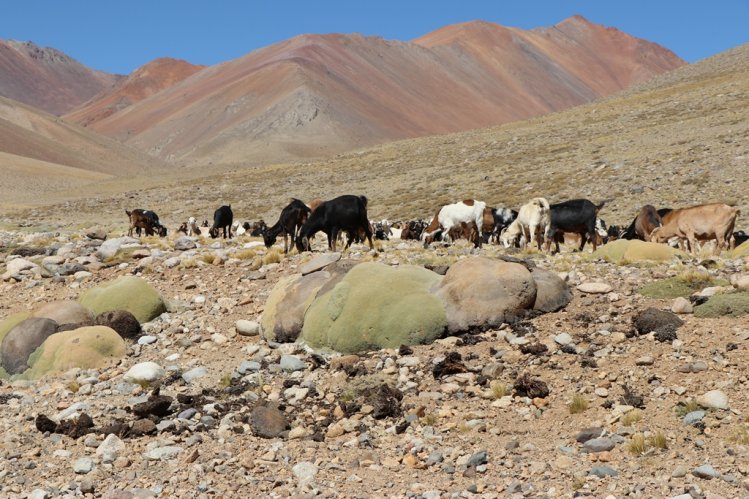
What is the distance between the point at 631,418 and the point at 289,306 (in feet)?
19.4

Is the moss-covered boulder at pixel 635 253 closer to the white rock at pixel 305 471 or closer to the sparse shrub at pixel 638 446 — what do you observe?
the sparse shrub at pixel 638 446

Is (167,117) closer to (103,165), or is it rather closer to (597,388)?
(103,165)

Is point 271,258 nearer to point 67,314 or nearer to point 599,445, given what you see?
point 67,314

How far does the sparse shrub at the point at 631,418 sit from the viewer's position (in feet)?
26.9

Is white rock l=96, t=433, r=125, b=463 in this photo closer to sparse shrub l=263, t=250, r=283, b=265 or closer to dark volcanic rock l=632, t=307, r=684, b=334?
dark volcanic rock l=632, t=307, r=684, b=334

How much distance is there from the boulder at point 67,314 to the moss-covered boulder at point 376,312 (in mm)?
4086

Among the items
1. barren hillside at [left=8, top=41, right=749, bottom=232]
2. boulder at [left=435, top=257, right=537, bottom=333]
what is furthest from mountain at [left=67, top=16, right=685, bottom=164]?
boulder at [left=435, top=257, right=537, bottom=333]

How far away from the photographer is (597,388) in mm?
8977

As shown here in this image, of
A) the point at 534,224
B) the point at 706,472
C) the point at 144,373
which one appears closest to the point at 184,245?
the point at 144,373

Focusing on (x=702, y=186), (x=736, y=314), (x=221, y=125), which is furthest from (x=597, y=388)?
(x=221, y=125)

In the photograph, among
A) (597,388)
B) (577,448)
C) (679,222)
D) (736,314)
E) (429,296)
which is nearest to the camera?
(577,448)

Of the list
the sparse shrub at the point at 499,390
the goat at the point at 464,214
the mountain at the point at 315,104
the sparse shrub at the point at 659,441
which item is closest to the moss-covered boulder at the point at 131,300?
the sparse shrub at the point at 499,390

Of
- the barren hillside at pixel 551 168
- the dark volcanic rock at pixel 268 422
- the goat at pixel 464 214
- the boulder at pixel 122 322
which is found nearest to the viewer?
the dark volcanic rock at pixel 268 422

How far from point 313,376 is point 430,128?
487 ft
